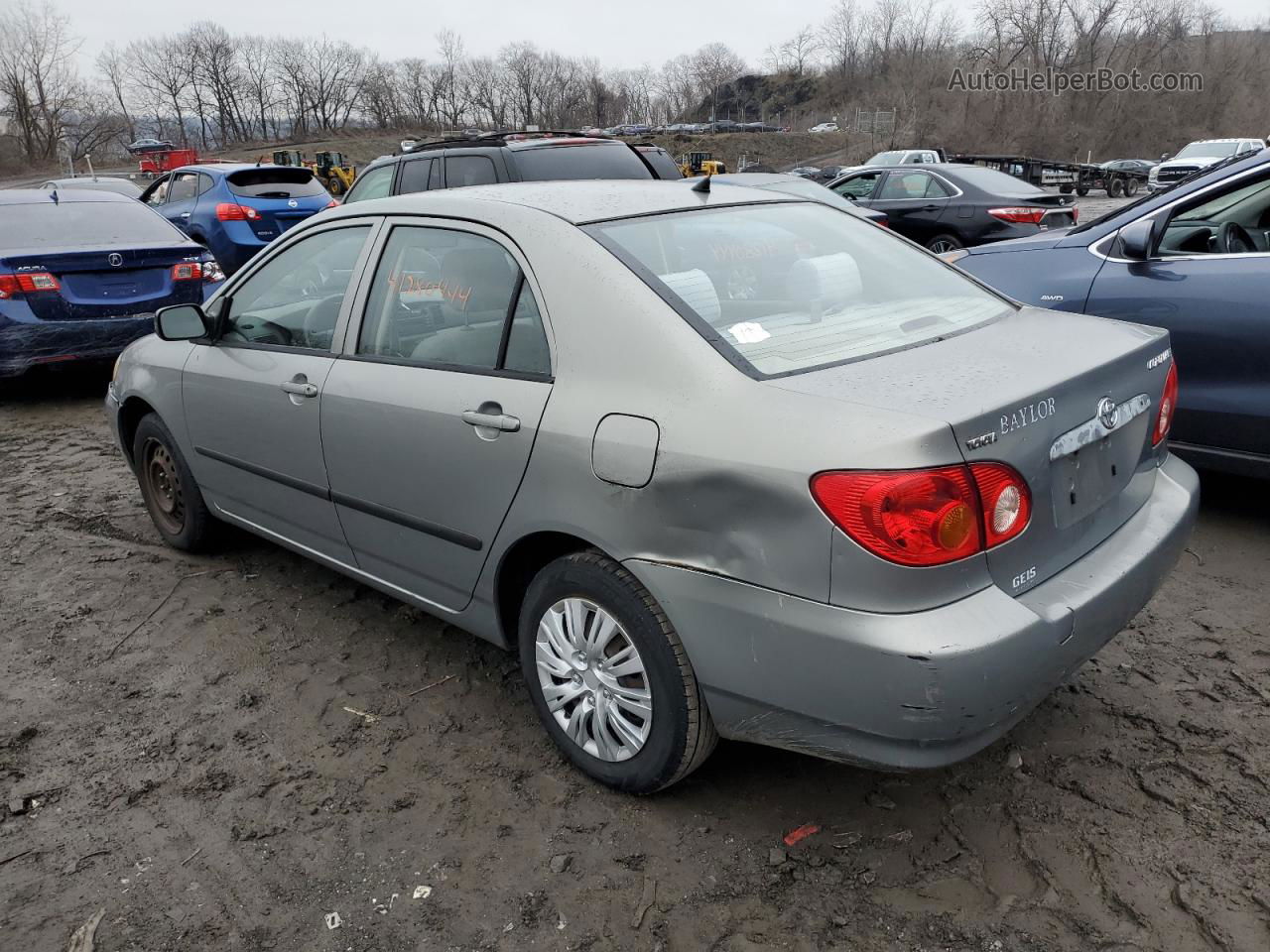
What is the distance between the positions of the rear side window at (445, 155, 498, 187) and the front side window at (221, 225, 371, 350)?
4259 mm

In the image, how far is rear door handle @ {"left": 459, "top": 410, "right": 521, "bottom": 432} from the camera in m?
2.60

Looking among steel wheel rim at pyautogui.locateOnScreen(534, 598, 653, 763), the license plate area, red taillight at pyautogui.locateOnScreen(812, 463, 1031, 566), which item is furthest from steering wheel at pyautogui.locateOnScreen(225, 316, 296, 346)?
the license plate area

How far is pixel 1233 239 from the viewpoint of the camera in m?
4.49

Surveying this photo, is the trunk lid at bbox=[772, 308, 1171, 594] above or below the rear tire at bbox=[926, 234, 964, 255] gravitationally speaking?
above

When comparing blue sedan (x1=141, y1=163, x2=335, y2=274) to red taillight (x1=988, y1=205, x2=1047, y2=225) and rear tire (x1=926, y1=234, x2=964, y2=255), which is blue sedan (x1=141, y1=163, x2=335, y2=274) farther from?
red taillight (x1=988, y1=205, x2=1047, y2=225)

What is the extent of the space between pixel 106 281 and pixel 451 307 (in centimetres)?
542

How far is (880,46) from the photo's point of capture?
105 metres

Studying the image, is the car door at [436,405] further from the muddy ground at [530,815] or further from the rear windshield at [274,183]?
the rear windshield at [274,183]

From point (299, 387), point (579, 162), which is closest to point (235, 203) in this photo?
point (579, 162)

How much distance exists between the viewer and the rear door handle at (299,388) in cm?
→ 328

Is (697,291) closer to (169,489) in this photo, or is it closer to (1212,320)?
(1212,320)

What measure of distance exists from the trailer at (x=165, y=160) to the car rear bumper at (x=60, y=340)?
105 feet

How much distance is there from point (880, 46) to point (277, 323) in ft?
375

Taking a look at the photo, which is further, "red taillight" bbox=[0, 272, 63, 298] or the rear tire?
the rear tire
